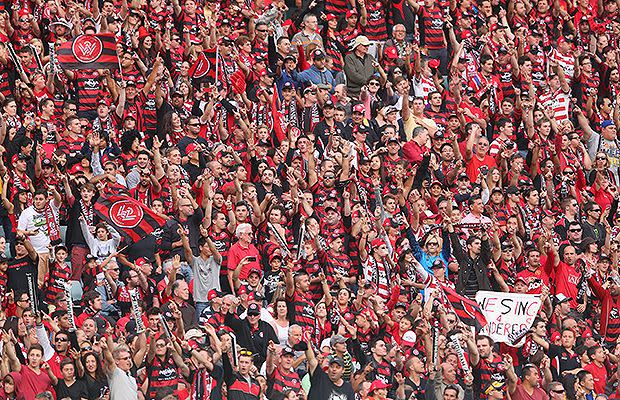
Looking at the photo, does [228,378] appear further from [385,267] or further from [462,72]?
[462,72]

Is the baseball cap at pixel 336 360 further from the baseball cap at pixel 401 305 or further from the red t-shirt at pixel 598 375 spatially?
the red t-shirt at pixel 598 375

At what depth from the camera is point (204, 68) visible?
93.8 ft

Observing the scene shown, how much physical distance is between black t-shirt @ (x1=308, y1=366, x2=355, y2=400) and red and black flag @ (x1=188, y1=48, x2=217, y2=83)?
5.43 metres

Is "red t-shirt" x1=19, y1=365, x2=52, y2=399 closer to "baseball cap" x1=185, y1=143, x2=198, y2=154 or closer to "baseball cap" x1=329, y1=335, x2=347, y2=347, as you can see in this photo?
"baseball cap" x1=329, y1=335, x2=347, y2=347

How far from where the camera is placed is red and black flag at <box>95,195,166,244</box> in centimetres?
2545

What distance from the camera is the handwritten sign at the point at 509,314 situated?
2598 cm

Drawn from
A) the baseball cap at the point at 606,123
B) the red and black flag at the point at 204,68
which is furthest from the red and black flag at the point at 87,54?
the baseball cap at the point at 606,123

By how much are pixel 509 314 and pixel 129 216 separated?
4577mm

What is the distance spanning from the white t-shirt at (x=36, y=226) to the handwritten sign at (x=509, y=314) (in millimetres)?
5142

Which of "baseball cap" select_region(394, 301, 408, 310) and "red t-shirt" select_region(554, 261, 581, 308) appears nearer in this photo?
"baseball cap" select_region(394, 301, 408, 310)

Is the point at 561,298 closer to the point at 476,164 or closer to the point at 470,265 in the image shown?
the point at 470,265

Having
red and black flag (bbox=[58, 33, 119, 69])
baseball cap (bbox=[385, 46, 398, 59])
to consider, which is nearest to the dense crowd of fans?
baseball cap (bbox=[385, 46, 398, 59])

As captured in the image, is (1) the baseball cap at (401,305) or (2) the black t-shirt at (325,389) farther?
(1) the baseball cap at (401,305)

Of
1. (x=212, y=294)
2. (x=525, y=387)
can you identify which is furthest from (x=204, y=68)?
(x=525, y=387)
